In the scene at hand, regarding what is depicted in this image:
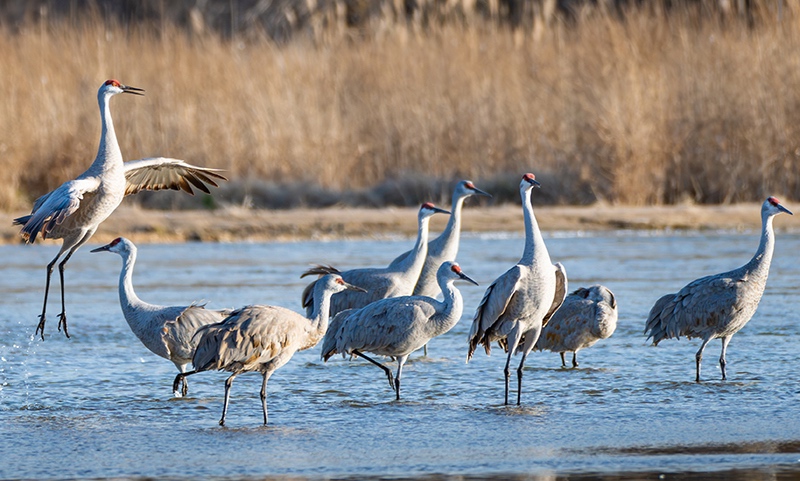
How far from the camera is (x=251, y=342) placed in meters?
6.74

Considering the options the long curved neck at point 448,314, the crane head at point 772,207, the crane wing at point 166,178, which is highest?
the crane wing at point 166,178

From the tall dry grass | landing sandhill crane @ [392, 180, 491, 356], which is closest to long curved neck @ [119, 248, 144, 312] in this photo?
landing sandhill crane @ [392, 180, 491, 356]

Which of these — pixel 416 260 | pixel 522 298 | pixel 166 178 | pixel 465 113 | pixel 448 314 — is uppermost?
pixel 465 113

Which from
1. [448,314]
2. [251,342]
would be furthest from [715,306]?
[251,342]

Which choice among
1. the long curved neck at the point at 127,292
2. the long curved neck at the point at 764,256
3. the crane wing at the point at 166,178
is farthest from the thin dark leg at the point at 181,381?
the long curved neck at the point at 764,256

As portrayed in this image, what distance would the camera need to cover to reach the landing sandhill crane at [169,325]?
740cm

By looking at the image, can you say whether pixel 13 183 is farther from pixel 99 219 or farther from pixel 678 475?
pixel 678 475

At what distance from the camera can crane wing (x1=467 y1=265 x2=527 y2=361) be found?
23.2 ft

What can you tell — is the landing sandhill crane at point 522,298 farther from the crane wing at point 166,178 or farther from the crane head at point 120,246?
the crane wing at point 166,178

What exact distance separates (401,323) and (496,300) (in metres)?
0.56

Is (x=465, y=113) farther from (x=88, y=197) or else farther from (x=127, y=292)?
(x=127, y=292)

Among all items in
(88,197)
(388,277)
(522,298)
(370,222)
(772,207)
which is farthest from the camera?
(370,222)

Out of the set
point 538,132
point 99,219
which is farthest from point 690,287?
point 538,132

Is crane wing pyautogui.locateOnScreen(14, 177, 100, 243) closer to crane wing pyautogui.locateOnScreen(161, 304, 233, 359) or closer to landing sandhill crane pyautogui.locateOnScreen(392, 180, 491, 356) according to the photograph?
crane wing pyautogui.locateOnScreen(161, 304, 233, 359)
